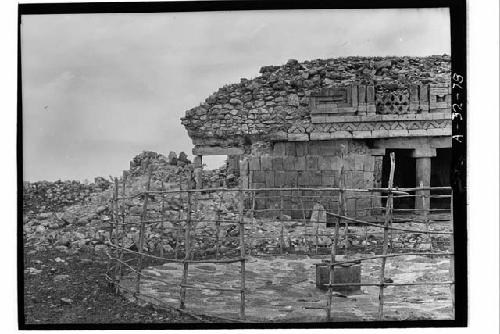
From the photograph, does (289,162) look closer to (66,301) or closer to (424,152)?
(424,152)

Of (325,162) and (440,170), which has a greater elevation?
(325,162)

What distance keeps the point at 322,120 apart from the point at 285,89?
794 millimetres

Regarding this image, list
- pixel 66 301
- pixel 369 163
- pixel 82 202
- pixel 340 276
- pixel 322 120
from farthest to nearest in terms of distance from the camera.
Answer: pixel 369 163, pixel 322 120, pixel 340 276, pixel 82 202, pixel 66 301

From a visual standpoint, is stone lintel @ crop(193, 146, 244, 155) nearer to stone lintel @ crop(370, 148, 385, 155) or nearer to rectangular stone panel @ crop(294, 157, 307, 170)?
rectangular stone panel @ crop(294, 157, 307, 170)

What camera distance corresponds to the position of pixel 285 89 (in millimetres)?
8453

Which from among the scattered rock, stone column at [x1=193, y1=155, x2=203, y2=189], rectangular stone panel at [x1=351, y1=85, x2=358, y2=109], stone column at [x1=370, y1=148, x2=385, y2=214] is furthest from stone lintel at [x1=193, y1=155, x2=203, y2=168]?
stone column at [x1=370, y1=148, x2=385, y2=214]

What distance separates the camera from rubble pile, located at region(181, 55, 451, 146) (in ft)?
26.1

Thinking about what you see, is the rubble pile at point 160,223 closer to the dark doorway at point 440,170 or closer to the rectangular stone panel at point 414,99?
the dark doorway at point 440,170

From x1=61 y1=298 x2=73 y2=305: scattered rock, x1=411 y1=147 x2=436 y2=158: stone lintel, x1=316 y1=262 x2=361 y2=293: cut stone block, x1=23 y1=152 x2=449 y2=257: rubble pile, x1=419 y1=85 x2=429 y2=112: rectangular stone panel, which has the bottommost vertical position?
x1=61 y1=298 x2=73 y2=305: scattered rock

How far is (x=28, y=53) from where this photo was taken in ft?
24.2

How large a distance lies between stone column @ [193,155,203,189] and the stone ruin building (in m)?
0.02

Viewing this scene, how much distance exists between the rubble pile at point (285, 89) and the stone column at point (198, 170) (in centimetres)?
22

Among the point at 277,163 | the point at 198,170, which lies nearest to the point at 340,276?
the point at 277,163

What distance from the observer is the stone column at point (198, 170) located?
8584 millimetres
